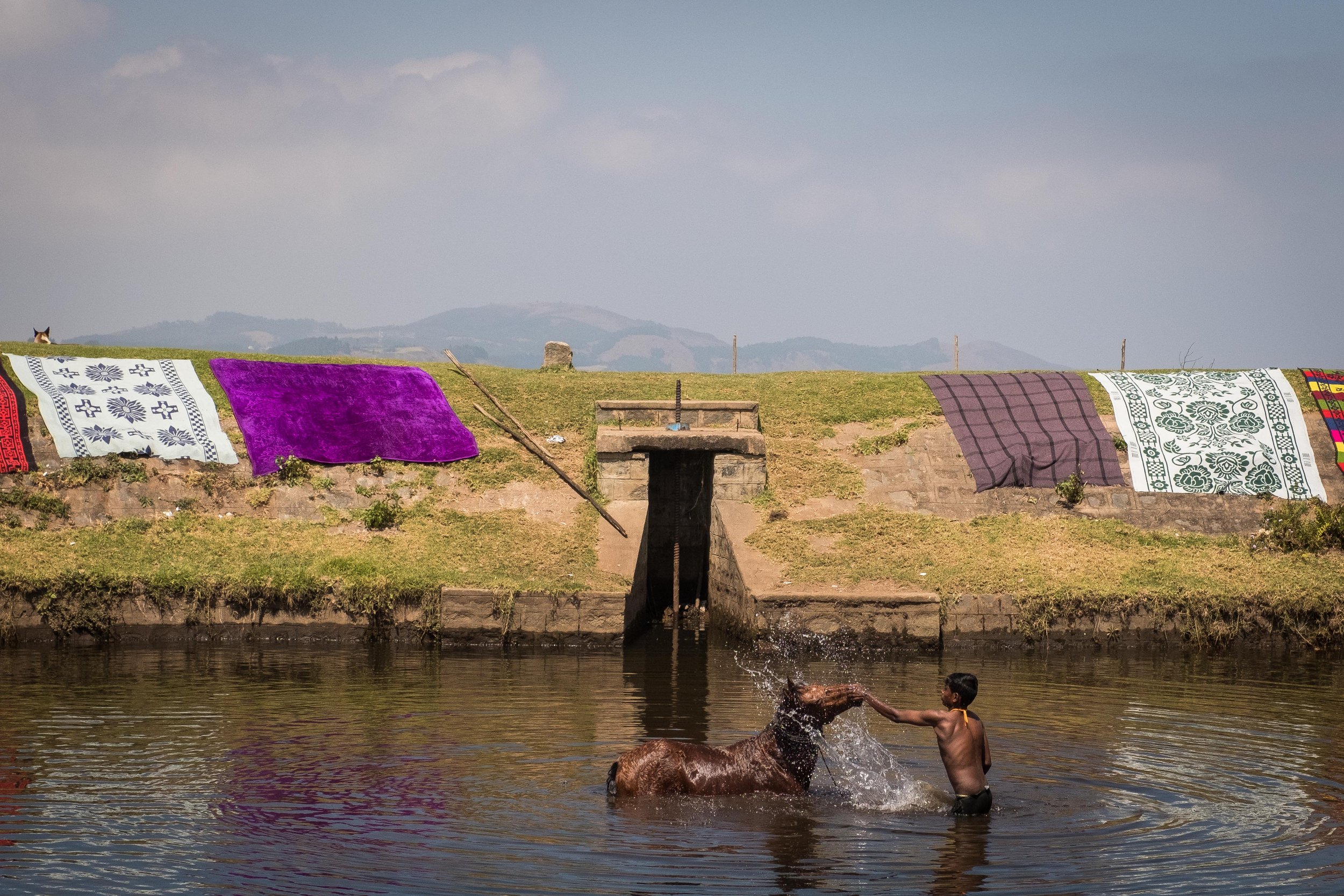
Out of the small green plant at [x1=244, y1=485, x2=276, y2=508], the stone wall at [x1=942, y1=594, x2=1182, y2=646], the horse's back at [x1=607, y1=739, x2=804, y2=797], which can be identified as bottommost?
the horse's back at [x1=607, y1=739, x2=804, y2=797]

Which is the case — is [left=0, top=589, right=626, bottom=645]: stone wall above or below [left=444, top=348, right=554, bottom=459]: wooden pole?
below

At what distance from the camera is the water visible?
25.1 feet

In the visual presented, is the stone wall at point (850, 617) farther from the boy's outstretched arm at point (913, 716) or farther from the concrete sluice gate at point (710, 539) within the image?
the boy's outstretched arm at point (913, 716)

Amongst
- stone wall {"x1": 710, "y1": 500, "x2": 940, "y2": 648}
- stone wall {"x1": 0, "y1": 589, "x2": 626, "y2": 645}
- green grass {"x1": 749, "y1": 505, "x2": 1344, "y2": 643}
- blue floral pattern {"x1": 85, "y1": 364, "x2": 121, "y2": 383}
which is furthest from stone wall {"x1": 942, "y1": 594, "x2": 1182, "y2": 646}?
blue floral pattern {"x1": 85, "y1": 364, "x2": 121, "y2": 383}

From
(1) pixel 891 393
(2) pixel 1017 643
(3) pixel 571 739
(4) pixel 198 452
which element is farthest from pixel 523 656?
(1) pixel 891 393

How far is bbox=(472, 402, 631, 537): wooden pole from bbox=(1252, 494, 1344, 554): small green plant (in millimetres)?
10520

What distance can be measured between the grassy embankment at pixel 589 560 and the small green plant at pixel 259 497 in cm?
69

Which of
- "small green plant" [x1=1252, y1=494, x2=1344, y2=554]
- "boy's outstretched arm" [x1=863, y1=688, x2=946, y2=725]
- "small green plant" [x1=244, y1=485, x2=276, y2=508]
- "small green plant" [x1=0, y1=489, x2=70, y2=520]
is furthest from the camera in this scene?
"small green plant" [x1=244, y1=485, x2=276, y2=508]

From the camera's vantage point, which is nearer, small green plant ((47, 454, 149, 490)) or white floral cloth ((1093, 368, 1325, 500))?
small green plant ((47, 454, 149, 490))

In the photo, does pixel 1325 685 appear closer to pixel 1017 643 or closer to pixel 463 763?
pixel 1017 643

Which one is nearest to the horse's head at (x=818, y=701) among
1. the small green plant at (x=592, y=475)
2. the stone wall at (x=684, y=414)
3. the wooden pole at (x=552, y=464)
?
the wooden pole at (x=552, y=464)

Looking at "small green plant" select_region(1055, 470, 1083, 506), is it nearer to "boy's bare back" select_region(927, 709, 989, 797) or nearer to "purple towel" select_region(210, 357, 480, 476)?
"purple towel" select_region(210, 357, 480, 476)

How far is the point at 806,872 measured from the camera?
7.81 m

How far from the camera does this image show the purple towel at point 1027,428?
21750mm
